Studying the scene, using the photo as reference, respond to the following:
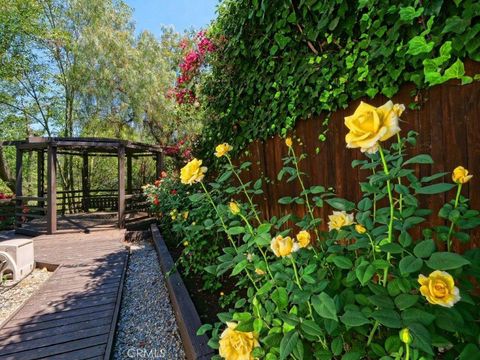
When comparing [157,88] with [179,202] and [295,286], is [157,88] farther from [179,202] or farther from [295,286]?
[295,286]

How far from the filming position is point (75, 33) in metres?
10.7

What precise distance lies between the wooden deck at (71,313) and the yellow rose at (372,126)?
7.90 feet

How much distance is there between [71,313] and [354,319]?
3069mm

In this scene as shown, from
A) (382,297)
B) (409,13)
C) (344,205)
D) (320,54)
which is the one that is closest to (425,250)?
(382,297)

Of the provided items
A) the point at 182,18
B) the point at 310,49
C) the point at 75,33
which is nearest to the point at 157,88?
the point at 182,18

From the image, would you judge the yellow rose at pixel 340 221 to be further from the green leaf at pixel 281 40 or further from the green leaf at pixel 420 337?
the green leaf at pixel 281 40

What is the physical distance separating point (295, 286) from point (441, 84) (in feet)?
4.06

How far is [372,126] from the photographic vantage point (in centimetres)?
66

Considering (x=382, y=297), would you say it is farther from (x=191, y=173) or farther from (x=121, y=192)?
(x=121, y=192)

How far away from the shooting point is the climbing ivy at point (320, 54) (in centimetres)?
127

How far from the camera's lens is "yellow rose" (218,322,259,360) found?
0.85 m

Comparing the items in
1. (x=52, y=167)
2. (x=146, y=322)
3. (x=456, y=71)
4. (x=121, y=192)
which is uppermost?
(x=52, y=167)

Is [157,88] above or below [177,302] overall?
above

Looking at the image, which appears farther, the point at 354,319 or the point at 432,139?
the point at 432,139
